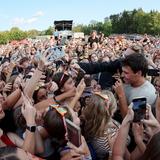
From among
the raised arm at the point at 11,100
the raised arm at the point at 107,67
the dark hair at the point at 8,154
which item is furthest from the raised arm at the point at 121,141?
the raised arm at the point at 107,67

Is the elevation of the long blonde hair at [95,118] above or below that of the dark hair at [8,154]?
below

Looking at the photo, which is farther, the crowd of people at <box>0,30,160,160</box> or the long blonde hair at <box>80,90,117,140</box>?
the long blonde hair at <box>80,90,117,140</box>

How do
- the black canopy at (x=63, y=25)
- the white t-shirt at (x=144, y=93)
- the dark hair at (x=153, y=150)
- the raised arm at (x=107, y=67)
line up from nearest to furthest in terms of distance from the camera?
the dark hair at (x=153, y=150)
the white t-shirt at (x=144, y=93)
the raised arm at (x=107, y=67)
the black canopy at (x=63, y=25)

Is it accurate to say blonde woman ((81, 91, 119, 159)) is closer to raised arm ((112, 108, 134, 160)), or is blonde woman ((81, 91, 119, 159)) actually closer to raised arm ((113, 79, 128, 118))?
raised arm ((112, 108, 134, 160))

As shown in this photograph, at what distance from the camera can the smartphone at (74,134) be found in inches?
97.6

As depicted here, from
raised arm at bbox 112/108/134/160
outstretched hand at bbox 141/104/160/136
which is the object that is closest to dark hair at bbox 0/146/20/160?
raised arm at bbox 112/108/134/160

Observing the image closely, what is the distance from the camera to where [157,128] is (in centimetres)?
283

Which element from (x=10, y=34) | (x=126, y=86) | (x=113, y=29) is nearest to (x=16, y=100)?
(x=126, y=86)

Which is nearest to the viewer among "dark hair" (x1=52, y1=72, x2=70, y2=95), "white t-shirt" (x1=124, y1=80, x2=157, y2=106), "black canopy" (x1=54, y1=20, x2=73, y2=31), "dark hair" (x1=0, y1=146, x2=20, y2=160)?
"dark hair" (x1=0, y1=146, x2=20, y2=160)

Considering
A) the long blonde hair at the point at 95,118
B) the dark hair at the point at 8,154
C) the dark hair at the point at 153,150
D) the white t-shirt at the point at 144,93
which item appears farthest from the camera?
the white t-shirt at the point at 144,93

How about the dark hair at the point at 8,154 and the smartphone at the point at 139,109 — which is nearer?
the dark hair at the point at 8,154

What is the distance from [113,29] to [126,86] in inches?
3081

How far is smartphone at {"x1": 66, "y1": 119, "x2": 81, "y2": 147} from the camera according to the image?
8.13ft

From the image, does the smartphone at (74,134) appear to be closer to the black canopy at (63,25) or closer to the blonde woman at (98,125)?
the blonde woman at (98,125)
